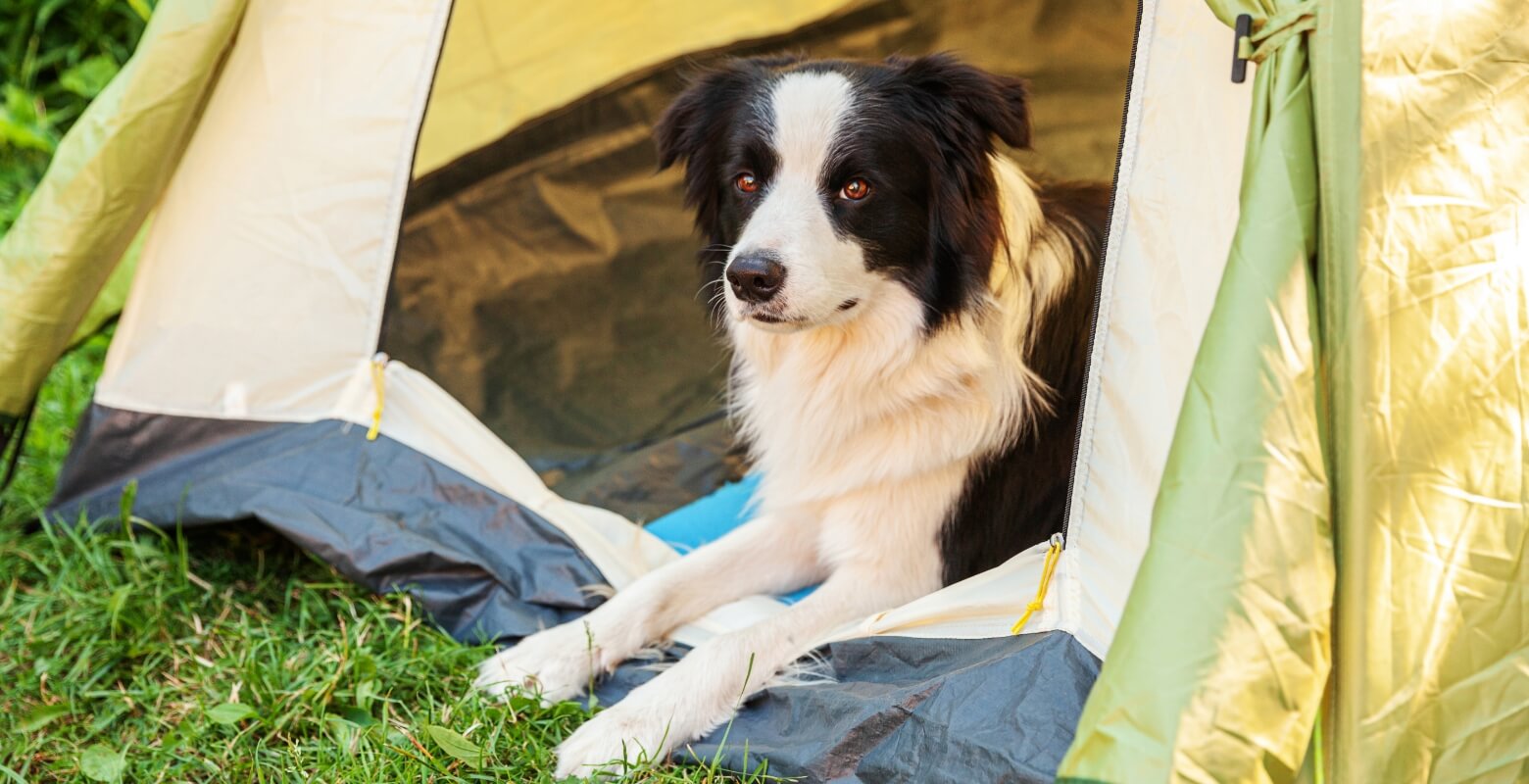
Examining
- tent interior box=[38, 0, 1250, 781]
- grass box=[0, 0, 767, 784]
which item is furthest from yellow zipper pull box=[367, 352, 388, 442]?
grass box=[0, 0, 767, 784]

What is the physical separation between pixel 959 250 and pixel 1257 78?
790 millimetres

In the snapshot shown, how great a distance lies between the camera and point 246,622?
8.35 ft

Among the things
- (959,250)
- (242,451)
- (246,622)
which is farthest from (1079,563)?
(242,451)

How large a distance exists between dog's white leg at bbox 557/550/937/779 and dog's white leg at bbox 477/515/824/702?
20cm

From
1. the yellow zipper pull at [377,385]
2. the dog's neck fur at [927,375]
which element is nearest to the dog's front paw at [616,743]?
the dog's neck fur at [927,375]

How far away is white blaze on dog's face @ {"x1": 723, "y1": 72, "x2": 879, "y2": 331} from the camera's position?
217 cm

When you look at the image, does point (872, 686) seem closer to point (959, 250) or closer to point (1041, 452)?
point (1041, 452)

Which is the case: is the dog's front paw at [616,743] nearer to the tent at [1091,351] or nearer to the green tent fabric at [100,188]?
the tent at [1091,351]

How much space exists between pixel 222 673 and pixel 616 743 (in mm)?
889

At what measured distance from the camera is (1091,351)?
1.96m

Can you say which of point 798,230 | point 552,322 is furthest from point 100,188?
point 798,230

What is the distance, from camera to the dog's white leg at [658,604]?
7.58 feet

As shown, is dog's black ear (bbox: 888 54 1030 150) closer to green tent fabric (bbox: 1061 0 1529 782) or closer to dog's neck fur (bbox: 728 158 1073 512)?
dog's neck fur (bbox: 728 158 1073 512)

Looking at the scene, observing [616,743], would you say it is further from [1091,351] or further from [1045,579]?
[1091,351]
